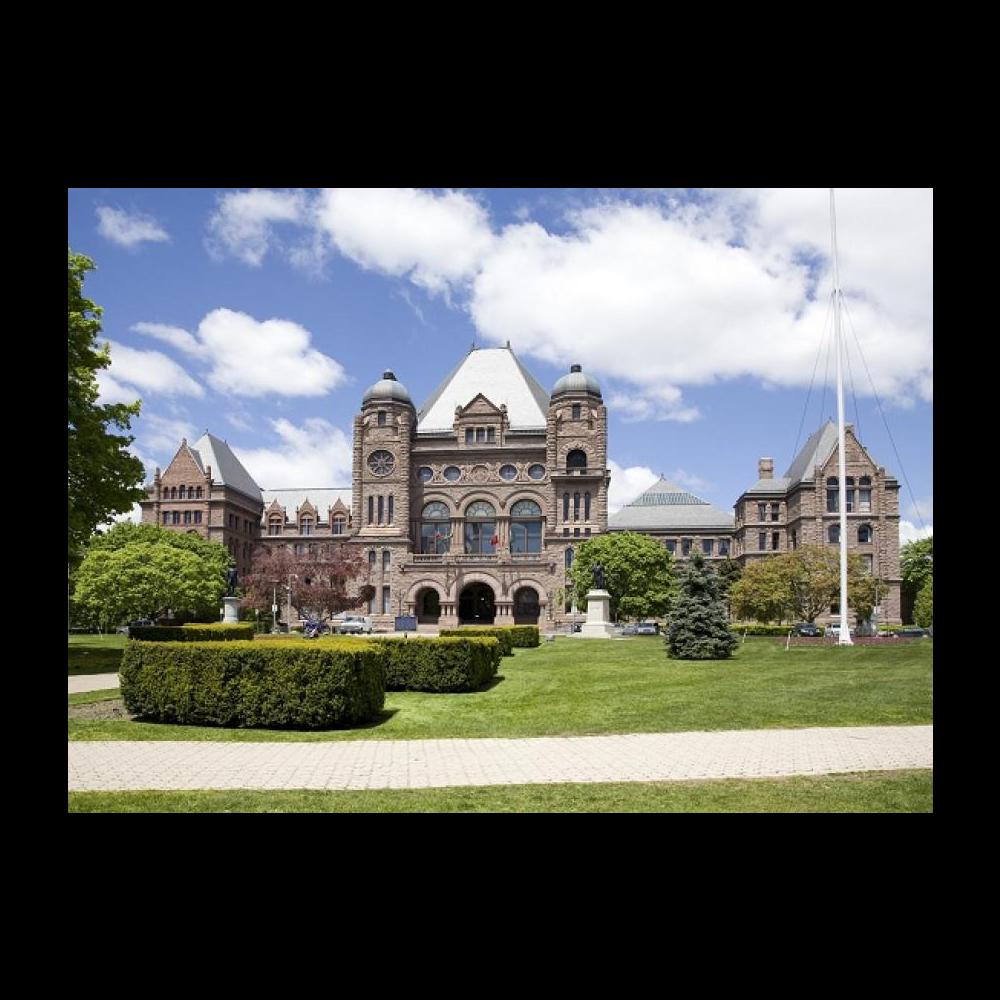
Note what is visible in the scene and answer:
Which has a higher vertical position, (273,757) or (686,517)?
(686,517)

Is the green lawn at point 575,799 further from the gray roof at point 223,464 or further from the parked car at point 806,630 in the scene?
the gray roof at point 223,464

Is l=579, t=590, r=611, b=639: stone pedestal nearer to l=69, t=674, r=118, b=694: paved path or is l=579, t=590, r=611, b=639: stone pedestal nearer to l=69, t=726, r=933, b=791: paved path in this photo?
l=69, t=674, r=118, b=694: paved path

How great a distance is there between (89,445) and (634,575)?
1301 inches

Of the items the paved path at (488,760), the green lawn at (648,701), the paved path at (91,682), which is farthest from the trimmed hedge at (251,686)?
the paved path at (91,682)

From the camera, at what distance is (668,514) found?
7362 centimetres

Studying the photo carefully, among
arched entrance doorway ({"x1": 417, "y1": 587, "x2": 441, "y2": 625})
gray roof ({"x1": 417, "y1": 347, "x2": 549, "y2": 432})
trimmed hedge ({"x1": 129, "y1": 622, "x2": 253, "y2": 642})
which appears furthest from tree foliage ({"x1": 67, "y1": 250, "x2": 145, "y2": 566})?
gray roof ({"x1": 417, "y1": 347, "x2": 549, "y2": 432})

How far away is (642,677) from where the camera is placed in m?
21.0

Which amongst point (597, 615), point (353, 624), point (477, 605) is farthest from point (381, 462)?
point (597, 615)
